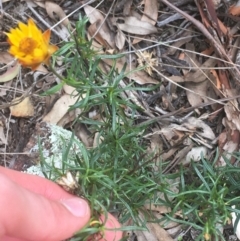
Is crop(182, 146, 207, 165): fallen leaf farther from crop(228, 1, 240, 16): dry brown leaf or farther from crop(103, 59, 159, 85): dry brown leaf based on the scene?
crop(228, 1, 240, 16): dry brown leaf

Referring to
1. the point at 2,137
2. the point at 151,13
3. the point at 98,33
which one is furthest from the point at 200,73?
the point at 2,137

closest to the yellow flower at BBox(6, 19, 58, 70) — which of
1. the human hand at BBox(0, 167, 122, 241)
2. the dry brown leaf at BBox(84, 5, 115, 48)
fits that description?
the human hand at BBox(0, 167, 122, 241)

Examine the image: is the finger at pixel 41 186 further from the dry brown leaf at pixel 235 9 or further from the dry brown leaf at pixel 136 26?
the dry brown leaf at pixel 235 9

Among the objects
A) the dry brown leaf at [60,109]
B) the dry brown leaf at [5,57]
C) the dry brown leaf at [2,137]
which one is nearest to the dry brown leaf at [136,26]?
the dry brown leaf at [60,109]

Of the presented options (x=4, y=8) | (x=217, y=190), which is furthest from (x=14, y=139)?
(x=217, y=190)

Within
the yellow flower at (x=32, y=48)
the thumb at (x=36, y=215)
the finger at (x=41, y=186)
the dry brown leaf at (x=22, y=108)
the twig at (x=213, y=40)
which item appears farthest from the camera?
the dry brown leaf at (x=22, y=108)

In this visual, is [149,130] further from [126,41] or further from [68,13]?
[68,13]
